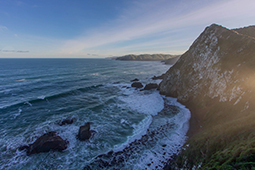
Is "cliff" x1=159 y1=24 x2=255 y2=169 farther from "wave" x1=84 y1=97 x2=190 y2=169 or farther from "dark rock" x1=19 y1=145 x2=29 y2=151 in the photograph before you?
"dark rock" x1=19 y1=145 x2=29 y2=151

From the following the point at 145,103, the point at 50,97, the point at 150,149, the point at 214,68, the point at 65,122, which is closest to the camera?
the point at 150,149

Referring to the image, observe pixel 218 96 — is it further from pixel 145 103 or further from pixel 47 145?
pixel 47 145

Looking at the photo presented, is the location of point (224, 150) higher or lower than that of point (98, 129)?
higher

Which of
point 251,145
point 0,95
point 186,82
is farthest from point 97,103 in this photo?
point 0,95

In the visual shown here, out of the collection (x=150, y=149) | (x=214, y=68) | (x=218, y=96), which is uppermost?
(x=214, y=68)

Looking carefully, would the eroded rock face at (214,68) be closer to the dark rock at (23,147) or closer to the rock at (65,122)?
the rock at (65,122)

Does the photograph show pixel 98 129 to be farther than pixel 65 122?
No

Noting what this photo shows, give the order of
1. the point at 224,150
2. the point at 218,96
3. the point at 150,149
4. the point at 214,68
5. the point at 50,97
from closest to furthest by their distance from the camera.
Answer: the point at 224,150
the point at 150,149
the point at 218,96
the point at 214,68
the point at 50,97

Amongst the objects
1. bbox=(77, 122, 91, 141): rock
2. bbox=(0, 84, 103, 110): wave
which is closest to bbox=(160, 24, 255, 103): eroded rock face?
bbox=(77, 122, 91, 141): rock

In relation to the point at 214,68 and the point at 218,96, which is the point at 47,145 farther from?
the point at 214,68

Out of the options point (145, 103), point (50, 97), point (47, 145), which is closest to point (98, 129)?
point (47, 145)
